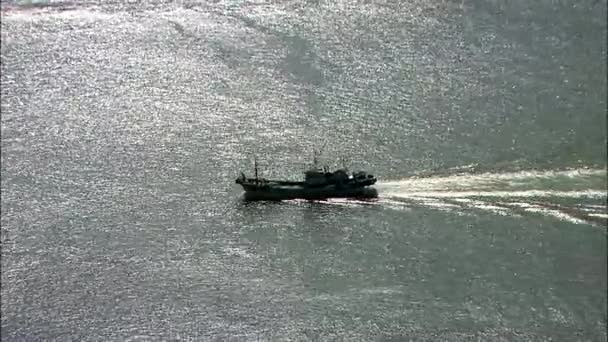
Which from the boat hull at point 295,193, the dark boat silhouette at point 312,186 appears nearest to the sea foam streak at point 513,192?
the dark boat silhouette at point 312,186

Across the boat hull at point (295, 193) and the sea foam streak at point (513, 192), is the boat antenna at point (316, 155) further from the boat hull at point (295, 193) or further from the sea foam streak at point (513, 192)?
the sea foam streak at point (513, 192)

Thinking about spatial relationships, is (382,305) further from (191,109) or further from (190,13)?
(190,13)

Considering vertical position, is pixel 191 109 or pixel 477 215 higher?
pixel 191 109

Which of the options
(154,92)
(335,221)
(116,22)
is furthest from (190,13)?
(335,221)

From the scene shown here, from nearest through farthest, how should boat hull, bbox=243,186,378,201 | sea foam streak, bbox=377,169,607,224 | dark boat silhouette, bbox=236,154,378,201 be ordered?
sea foam streak, bbox=377,169,607,224, dark boat silhouette, bbox=236,154,378,201, boat hull, bbox=243,186,378,201

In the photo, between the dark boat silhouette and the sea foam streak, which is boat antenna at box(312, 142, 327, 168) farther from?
the sea foam streak

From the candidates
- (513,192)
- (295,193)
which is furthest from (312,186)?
(513,192)

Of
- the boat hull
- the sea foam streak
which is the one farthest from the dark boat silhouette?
the sea foam streak

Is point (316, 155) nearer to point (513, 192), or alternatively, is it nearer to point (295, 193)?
point (295, 193)
